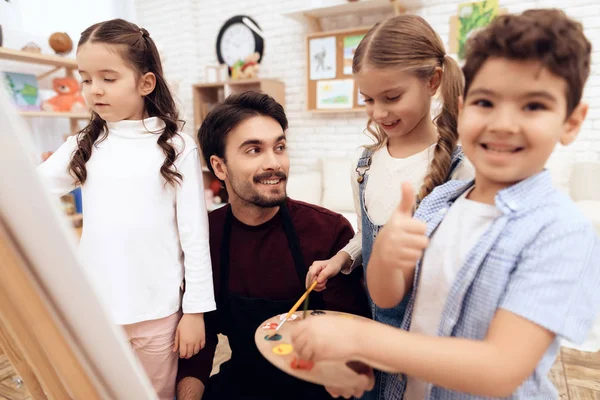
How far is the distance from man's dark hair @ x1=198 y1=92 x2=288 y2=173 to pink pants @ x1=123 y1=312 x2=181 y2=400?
0.55 m

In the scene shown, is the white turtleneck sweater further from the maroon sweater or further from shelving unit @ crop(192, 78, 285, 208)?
shelving unit @ crop(192, 78, 285, 208)

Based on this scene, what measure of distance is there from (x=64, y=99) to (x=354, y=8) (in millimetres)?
2576

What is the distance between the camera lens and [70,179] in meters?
1.08

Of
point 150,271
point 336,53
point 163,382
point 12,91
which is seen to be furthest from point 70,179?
point 336,53

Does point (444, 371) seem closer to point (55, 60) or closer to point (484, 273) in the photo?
point (484, 273)

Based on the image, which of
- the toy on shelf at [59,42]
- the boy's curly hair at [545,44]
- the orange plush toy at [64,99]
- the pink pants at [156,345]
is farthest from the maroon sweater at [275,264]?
the toy on shelf at [59,42]

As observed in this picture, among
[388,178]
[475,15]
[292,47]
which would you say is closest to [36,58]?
[292,47]

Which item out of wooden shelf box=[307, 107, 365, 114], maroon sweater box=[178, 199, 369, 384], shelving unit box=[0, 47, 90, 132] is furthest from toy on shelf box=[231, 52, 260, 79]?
maroon sweater box=[178, 199, 369, 384]

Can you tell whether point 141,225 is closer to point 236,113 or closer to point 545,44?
point 236,113

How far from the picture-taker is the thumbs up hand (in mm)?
561

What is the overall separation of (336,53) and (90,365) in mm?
3529

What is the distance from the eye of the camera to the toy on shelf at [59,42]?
334 cm

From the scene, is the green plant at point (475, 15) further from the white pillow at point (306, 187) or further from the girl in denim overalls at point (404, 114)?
the girl in denim overalls at point (404, 114)

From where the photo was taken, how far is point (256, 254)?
1241 mm
